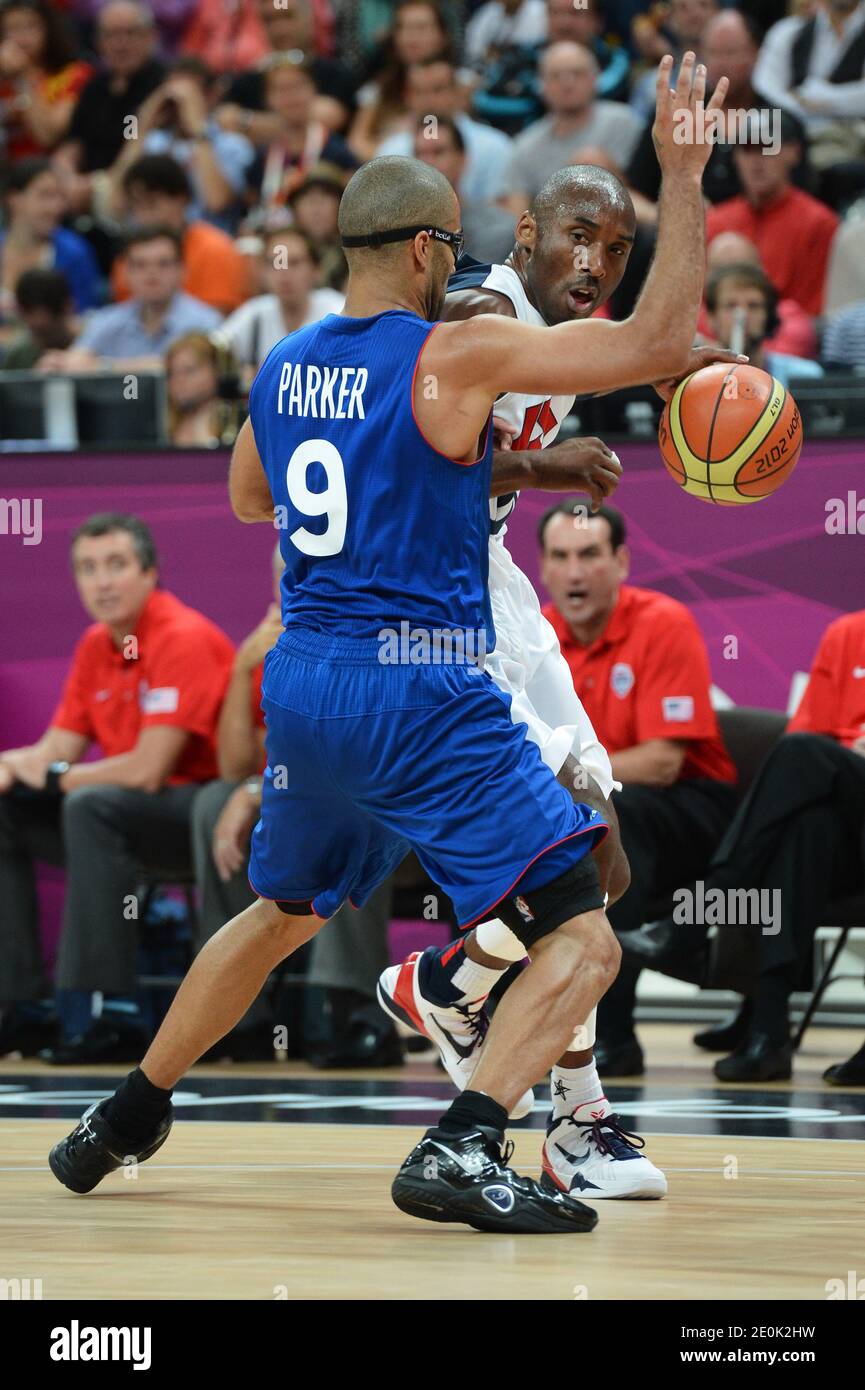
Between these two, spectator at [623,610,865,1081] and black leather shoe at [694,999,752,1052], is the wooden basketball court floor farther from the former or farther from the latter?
black leather shoe at [694,999,752,1052]

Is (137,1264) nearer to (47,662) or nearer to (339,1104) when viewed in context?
(339,1104)

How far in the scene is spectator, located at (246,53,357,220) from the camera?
12430mm

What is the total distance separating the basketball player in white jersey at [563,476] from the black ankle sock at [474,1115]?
51cm

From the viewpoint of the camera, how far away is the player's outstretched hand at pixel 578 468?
4336 millimetres

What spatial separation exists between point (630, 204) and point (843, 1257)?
2.33 metres

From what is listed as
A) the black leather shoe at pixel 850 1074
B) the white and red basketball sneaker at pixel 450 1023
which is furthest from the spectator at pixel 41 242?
the white and red basketball sneaker at pixel 450 1023

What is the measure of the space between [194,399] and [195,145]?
13.3ft

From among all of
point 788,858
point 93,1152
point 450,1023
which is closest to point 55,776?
point 788,858

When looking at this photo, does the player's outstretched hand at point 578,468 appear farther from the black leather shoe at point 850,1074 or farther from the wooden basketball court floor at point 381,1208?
the black leather shoe at point 850,1074

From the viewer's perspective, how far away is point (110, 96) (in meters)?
14.0

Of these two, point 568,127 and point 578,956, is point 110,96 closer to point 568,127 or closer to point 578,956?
point 568,127

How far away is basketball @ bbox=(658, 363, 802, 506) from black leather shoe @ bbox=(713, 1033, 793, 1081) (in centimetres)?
292

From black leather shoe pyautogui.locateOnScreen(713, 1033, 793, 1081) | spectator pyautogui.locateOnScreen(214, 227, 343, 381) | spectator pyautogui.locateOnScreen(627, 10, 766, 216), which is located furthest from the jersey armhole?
spectator pyautogui.locateOnScreen(627, 10, 766, 216)

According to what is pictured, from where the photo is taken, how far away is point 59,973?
809 cm
